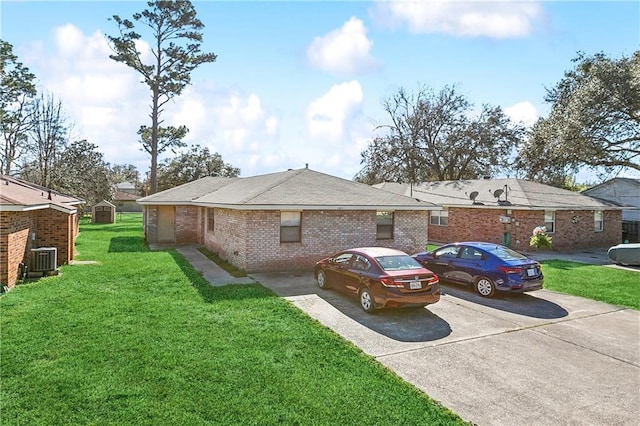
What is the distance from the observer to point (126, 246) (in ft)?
65.5

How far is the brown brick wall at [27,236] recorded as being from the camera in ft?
32.6

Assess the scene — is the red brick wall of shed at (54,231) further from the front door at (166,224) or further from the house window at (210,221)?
the front door at (166,224)

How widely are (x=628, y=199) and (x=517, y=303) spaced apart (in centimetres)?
2022

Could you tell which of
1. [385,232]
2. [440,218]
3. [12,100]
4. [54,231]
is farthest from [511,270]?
[12,100]

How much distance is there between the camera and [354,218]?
14.5 meters

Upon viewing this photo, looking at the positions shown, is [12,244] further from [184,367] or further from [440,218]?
[440,218]

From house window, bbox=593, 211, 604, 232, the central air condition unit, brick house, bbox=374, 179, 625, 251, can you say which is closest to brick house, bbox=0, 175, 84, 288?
brick house, bbox=374, 179, 625, 251

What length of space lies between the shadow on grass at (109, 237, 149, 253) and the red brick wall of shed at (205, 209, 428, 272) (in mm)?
5672

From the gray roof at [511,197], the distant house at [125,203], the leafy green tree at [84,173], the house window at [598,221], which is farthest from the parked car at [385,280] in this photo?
the distant house at [125,203]

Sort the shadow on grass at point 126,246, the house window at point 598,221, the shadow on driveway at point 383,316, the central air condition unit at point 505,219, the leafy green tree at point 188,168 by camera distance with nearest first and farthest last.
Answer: the shadow on driveway at point 383,316
the shadow on grass at point 126,246
the central air condition unit at point 505,219
the house window at point 598,221
the leafy green tree at point 188,168

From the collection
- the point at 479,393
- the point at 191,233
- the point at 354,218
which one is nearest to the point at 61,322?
the point at 479,393

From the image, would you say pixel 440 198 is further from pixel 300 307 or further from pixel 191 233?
pixel 300 307

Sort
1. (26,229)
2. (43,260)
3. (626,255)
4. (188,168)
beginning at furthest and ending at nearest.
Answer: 1. (188,168)
2. (626,255)
3. (26,229)
4. (43,260)

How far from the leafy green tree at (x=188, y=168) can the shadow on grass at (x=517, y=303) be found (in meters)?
40.5
